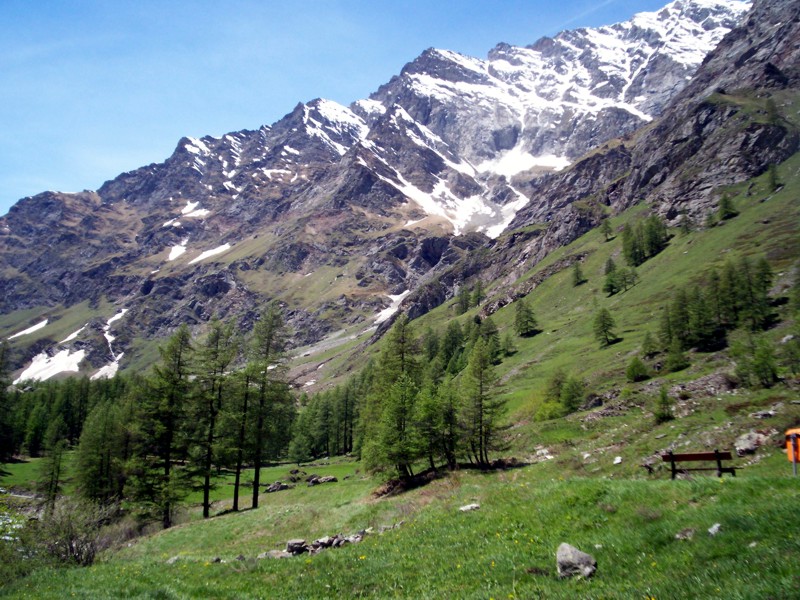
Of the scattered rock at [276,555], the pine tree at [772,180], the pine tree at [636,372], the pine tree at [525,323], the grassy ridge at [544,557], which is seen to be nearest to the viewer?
the grassy ridge at [544,557]

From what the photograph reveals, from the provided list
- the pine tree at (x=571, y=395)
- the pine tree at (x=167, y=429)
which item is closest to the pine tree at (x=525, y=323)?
the pine tree at (x=571, y=395)

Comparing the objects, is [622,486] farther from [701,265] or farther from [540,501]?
[701,265]

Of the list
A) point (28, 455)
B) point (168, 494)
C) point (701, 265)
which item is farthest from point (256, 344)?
point (701, 265)

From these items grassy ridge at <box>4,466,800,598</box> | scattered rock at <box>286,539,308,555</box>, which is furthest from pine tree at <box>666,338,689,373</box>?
scattered rock at <box>286,539,308,555</box>

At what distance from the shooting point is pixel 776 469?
1894 centimetres

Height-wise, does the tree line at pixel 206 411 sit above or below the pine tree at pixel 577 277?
below

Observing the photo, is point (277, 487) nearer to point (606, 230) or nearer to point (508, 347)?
point (508, 347)

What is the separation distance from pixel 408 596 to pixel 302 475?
194 ft

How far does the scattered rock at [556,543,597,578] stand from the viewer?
10250 mm

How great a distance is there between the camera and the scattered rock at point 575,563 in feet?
33.6

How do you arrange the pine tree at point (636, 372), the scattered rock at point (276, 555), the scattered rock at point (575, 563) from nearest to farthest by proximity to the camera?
the scattered rock at point (575, 563)
the scattered rock at point (276, 555)
the pine tree at point (636, 372)

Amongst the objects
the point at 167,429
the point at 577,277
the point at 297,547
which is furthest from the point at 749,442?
the point at 577,277

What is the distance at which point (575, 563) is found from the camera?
1046 centimetres

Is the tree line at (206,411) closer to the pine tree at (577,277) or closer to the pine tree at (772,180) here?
the pine tree at (577,277)
